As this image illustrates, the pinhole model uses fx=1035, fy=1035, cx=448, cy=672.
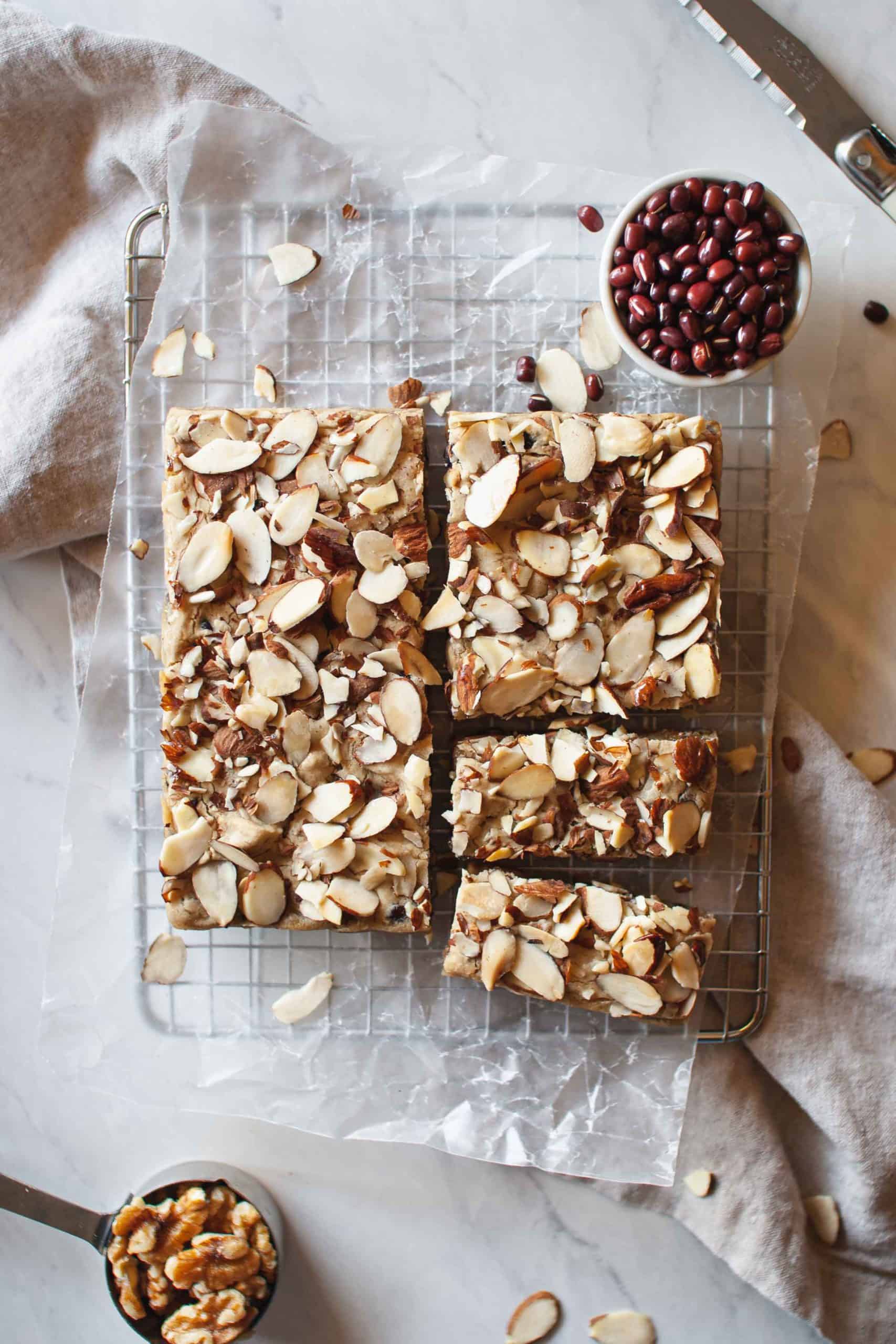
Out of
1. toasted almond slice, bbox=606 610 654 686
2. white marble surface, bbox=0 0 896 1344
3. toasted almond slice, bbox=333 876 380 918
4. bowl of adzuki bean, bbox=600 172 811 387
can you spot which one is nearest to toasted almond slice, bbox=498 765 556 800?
toasted almond slice, bbox=606 610 654 686

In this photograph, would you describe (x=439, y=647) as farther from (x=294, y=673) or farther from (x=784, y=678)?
(x=784, y=678)

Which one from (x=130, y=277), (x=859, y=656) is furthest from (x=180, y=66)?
(x=859, y=656)

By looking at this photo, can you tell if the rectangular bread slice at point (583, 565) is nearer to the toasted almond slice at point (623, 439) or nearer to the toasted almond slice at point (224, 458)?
the toasted almond slice at point (623, 439)

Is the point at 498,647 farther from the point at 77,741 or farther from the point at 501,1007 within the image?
the point at 77,741

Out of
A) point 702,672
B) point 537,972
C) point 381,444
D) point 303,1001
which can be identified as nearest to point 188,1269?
point 303,1001

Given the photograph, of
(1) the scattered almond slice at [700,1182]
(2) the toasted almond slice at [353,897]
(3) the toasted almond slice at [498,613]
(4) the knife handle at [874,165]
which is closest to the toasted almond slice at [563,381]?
(3) the toasted almond slice at [498,613]

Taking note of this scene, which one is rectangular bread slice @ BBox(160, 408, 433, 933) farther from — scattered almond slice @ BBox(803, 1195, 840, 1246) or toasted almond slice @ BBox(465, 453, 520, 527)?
scattered almond slice @ BBox(803, 1195, 840, 1246)
